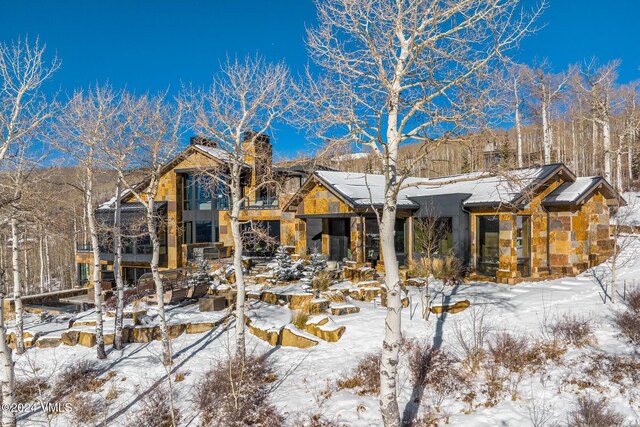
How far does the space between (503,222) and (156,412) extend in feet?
43.9

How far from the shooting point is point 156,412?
915 centimetres

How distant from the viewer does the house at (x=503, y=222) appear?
15883mm

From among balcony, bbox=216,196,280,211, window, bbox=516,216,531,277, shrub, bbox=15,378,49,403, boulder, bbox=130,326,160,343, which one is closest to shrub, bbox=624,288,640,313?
window, bbox=516,216,531,277

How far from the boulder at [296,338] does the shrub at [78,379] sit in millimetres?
4920

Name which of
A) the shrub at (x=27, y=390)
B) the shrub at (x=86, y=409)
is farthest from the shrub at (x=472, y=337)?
the shrub at (x=27, y=390)

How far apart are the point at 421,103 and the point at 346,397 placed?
6.20 meters

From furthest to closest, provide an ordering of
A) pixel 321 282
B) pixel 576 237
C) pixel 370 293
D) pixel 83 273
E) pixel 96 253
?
pixel 83 273 < pixel 576 237 < pixel 321 282 < pixel 370 293 < pixel 96 253

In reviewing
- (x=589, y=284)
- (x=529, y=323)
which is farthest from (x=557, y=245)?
(x=529, y=323)

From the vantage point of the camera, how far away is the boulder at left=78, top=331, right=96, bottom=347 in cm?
1306

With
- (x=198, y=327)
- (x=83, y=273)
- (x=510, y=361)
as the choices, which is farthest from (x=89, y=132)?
(x=83, y=273)

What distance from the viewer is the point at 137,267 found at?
26.5 m

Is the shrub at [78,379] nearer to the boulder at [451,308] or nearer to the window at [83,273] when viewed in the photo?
the boulder at [451,308]

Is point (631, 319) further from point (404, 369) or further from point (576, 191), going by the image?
point (576, 191)

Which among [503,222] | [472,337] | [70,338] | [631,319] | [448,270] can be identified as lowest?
[70,338]
